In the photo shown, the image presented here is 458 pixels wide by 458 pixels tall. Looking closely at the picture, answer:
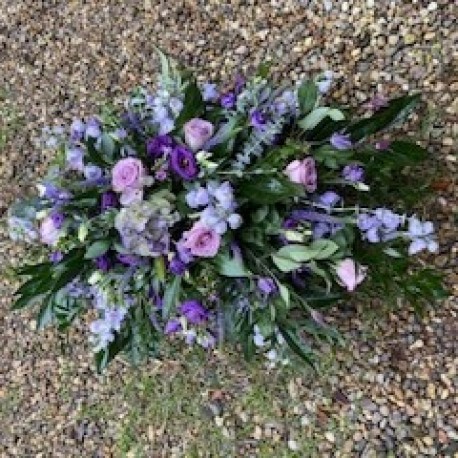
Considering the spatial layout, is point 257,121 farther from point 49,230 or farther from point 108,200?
point 49,230

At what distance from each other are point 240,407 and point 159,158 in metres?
0.71

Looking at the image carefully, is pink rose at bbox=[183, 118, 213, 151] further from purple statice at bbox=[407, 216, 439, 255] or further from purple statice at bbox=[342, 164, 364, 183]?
purple statice at bbox=[407, 216, 439, 255]

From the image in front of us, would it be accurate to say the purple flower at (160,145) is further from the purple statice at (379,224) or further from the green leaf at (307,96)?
the purple statice at (379,224)

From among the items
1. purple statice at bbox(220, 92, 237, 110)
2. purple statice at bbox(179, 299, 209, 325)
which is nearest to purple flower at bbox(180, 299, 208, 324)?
purple statice at bbox(179, 299, 209, 325)

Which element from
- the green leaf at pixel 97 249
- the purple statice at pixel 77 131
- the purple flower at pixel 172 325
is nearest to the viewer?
the green leaf at pixel 97 249

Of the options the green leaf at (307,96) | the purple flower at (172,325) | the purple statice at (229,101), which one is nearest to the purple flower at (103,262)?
the purple flower at (172,325)

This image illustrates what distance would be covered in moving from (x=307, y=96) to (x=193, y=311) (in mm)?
519

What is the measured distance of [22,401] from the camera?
7.80 feet

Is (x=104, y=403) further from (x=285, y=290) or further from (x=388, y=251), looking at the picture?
(x=388, y=251)

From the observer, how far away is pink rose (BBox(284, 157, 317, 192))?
1653mm

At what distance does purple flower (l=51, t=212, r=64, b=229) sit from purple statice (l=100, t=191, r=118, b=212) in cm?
9

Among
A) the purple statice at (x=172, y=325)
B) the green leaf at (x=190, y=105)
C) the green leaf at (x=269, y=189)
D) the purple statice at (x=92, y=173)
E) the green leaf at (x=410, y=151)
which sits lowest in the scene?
the purple statice at (x=172, y=325)

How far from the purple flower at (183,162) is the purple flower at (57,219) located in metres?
0.26

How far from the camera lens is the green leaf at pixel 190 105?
1.72 m
